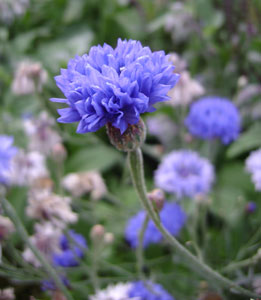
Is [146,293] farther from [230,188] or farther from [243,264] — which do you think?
[230,188]

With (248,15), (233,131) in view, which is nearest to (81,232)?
(233,131)

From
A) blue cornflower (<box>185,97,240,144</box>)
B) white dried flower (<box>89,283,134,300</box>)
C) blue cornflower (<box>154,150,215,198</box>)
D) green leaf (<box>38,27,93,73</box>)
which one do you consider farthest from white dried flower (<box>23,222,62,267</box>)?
green leaf (<box>38,27,93,73</box>)

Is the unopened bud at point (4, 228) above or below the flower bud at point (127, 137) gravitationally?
above

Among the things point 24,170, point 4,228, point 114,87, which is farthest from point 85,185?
point 114,87

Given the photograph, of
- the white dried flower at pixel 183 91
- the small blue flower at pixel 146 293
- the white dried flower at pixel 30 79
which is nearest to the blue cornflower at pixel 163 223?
the small blue flower at pixel 146 293

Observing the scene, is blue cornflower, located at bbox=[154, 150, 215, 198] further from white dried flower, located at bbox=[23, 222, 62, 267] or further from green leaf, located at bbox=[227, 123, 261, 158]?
white dried flower, located at bbox=[23, 222, 62, 267]

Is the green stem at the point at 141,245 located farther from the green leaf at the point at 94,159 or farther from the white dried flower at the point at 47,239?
the green leaf at the point at 94,159
